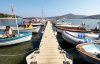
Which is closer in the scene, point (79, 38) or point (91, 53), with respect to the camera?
point (91, 53)

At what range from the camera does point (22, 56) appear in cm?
1235

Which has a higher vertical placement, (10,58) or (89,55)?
(89,55)

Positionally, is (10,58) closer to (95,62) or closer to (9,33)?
(9,33)

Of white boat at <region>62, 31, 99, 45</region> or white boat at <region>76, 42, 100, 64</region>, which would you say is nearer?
→ white boat at <region>76, 42, 100, 64</region>

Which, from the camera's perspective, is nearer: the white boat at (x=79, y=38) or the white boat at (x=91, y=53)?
the white boat at (x=91, y=53)

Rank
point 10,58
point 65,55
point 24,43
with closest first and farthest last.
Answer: point 65,55 → point 10,58 → point 24,43

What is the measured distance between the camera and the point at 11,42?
15422mm

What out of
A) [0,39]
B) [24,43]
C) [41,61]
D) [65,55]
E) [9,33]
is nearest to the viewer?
[41,61]

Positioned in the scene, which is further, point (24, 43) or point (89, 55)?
point (24, 43)

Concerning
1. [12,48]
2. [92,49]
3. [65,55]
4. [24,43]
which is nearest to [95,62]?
[65,55]

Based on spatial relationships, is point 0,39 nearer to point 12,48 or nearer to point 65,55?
point 12,48

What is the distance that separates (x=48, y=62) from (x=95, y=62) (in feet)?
8.44

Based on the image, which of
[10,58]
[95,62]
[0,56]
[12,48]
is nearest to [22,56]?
[10,58]

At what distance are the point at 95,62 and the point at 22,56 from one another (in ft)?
20.8
